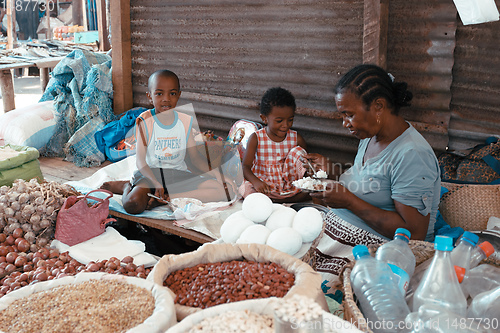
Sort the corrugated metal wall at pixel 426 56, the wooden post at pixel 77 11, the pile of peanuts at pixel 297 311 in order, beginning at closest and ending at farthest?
the pile of peanuts at pixel 297 311, the corrugated metal wall at pixel 426 56, the wooden post at pixel 77 11

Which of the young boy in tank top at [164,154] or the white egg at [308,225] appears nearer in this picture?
the white egg at [308,225]

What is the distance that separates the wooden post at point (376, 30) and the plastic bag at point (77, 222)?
214 cm

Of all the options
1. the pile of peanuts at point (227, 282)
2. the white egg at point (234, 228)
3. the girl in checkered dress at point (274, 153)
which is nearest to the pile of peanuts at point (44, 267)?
the white egg at point (234, 228)

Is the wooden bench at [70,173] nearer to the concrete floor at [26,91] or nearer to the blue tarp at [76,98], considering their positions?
the blue tarp at [76,98]

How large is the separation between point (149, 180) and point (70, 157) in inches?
76.1

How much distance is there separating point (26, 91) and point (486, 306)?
10.7m

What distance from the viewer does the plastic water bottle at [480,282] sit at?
1.48m

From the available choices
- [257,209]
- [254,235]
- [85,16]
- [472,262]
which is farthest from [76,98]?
[85,16]

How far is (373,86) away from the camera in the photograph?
82.0 inches

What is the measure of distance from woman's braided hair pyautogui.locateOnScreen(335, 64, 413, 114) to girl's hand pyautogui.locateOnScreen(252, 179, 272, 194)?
1.33 metres

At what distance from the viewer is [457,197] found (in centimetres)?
264

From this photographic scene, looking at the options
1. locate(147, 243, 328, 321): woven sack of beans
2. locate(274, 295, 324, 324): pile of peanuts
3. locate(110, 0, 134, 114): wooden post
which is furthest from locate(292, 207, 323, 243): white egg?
locate(110, 0, 134, 114): wooden post

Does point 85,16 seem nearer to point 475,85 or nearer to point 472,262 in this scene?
point 475,85

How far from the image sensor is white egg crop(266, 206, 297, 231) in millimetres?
2045
